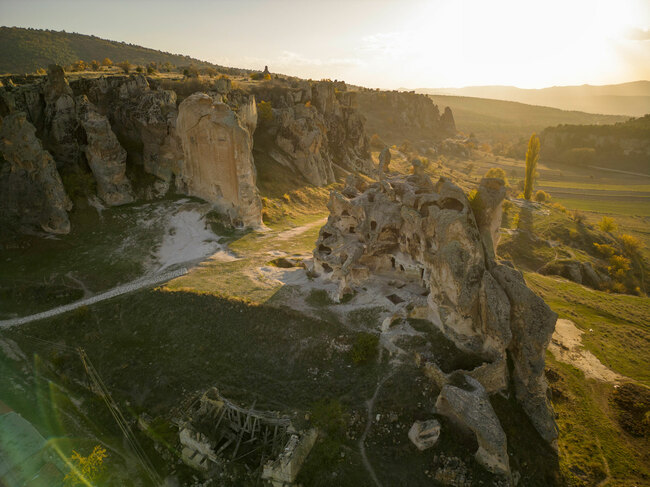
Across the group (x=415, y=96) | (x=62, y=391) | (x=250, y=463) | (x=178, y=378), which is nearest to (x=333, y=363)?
(x=250, y=463)

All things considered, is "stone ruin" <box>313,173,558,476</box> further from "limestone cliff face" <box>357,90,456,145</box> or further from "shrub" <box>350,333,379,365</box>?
"limestone cliff face" <box>357,90,456,145</box>

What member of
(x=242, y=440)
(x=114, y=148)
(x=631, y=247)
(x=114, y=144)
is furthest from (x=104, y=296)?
(x=631, y=247)

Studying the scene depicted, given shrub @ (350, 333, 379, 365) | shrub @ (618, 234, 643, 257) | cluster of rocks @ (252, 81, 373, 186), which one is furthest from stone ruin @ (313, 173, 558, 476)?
shrub @ (618, 234, 643, 257)

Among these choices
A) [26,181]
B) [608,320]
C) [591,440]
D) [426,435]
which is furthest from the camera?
[26,181]

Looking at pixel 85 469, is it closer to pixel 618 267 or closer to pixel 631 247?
pixel 618 267

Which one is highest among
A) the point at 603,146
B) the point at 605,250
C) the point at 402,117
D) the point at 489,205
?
the point at 402,117

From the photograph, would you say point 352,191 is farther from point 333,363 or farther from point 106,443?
point 106,443

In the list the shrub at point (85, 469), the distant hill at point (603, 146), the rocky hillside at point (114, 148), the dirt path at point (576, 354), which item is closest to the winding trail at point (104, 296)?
the rocky hillside at point (114, 148)
